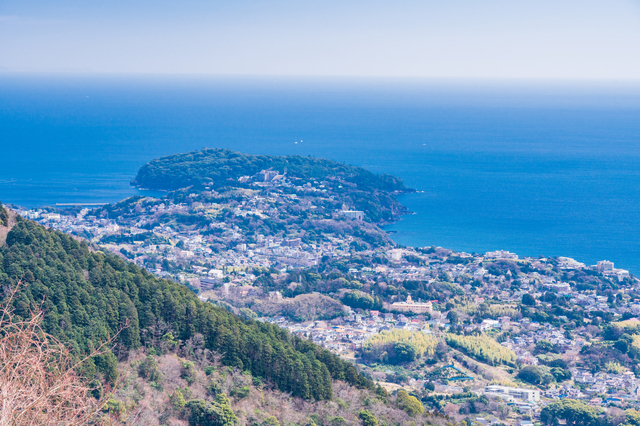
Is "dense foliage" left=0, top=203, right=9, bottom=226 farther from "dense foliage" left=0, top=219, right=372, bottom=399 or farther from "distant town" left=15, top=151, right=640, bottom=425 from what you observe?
"distant town" left=15, top=151, right=640, bottom=425

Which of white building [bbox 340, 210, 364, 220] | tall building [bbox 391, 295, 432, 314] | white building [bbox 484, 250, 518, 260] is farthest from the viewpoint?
white building [bbox 340, 210, 364, 220]

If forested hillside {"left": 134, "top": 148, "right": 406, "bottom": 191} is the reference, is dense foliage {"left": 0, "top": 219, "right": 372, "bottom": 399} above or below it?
above

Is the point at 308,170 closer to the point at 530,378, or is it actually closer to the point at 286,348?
the point at 530,378

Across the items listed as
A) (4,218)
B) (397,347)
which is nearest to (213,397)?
(4,218)

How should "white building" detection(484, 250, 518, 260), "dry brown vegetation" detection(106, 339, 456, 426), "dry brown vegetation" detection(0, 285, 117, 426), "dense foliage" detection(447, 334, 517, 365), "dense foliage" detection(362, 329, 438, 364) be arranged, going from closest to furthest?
"dry brown vegetation" detection(0, 285, 117, 426) → "dry brown vegetation" detection(106, 339, 456, 426) → "dense foliage" detection(362, 329, 438, 364) → "dense foliage" detection(447, 334, 517, 365) → "white building" detection(484, 250, 518, 260)

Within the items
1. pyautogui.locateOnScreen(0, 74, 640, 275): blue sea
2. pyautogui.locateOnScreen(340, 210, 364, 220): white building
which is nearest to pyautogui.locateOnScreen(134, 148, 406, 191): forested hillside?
pyautogui.locateOnScreen(0, 74, 640, 275): blue sea

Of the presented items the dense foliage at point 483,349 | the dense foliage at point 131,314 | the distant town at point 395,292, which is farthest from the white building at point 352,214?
the dense foliage at point 131,314

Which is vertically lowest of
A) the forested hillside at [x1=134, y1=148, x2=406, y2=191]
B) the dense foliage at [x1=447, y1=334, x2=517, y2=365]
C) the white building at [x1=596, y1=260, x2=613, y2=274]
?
the dense foliage at [x1=447, y1=334, x2=517, y2=365]
